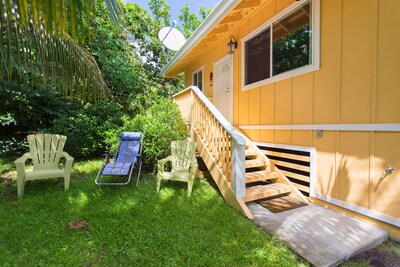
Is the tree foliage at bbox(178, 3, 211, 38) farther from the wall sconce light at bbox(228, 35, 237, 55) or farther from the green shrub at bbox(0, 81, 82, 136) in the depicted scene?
the wall sconce light at bbox(228, 35, 237, 55)

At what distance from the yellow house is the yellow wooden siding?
0.01m

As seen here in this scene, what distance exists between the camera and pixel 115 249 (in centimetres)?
238

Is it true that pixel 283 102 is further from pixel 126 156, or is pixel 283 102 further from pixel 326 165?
pixel 126 156

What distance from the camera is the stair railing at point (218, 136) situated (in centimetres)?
332

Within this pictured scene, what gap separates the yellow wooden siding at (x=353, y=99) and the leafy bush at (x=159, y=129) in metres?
2.52

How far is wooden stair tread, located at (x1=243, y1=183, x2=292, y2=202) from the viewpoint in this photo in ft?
11.7

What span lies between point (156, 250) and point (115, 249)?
1.47 ft

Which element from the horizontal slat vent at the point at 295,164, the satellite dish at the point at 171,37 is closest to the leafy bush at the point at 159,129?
the horizontal slat vent at the point at 295,164

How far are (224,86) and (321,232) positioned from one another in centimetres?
458

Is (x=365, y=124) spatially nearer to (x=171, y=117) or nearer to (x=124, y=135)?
Answer: (x=171, y=117)

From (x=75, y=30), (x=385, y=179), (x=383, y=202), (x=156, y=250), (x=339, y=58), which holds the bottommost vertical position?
(x=156, y=250)

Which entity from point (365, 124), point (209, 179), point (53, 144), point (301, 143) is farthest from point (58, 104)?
point (365, 124)

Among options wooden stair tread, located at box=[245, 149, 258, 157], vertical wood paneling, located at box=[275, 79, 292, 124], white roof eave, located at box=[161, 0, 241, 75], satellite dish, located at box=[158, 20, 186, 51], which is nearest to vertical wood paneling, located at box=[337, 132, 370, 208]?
vertical wood paneling, located at box=[275, 79, 292, 124]

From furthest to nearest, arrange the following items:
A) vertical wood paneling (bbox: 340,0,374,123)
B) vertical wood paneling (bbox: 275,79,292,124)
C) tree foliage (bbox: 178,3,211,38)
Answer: tree foliage (bbox: 178,3,211,38), vertical wood paneling (bbox: 275,79,292,124), vertical wood paneling (bbox: 340,0,374,123)
